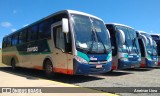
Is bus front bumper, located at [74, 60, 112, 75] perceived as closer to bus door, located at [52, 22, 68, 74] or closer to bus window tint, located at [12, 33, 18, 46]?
bus door, located at [52, 22, 68, 74]

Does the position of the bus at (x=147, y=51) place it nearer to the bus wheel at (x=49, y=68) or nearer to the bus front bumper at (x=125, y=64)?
the bus front bumper at (x=125, y=64)

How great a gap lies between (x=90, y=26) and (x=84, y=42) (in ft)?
3.40

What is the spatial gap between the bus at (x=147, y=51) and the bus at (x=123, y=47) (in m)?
2.00

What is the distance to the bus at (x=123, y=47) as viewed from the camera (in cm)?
1322

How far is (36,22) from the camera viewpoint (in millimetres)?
14836

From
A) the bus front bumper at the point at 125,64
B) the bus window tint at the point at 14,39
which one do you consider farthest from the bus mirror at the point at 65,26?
the bus window tint at the point at 14,39

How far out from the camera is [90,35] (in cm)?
1099

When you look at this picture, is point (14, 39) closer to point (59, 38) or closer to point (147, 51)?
point (59, 38)

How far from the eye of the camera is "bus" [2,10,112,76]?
1037 centimetres

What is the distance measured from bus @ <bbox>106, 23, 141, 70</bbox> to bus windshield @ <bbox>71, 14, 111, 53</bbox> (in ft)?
5.40

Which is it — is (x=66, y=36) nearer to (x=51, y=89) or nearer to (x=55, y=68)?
(x=55, y=68)

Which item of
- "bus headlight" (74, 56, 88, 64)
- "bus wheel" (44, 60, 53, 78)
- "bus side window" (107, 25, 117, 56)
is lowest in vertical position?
"bus wheel" (44, 60, 53, 78)

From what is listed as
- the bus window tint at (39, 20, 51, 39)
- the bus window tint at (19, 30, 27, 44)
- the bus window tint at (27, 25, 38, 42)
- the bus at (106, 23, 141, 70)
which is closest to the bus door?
the bus window tint at (39, 20, 51, 39)

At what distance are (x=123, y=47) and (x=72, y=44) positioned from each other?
4.23 m
